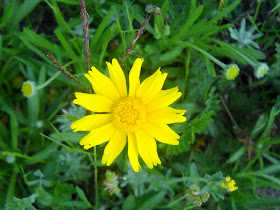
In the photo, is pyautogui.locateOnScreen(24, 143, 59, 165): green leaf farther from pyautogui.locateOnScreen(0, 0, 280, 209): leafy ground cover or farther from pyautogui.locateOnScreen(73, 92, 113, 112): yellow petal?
pyautogui.locateOnScreen(73, 92, 113, 112): yellow petal

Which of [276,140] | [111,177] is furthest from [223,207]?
[111,177]

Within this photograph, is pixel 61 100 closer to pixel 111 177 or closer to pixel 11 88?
pixel 11 88

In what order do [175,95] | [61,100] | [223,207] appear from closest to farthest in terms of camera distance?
1. [175,95]
2. [223,207]
3. [61,100]

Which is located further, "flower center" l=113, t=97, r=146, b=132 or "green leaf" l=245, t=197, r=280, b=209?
"green leaf" l=245, t=197, r=280, b=209

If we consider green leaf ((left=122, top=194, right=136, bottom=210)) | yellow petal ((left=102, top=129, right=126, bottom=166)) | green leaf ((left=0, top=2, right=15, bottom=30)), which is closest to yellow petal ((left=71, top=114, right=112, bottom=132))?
yellow petal ((left=102, top=129, right=126, bottom=166))

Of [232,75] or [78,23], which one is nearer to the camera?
[232,75]

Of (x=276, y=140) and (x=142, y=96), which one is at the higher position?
(x=142, y=96)

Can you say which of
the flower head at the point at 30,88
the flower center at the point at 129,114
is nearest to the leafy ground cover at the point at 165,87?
the flower head at the point at 30,88

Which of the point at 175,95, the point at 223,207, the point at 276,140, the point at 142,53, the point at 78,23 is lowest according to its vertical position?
the point at 223,207

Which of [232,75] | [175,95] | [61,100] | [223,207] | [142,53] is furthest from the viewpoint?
[61,100]
